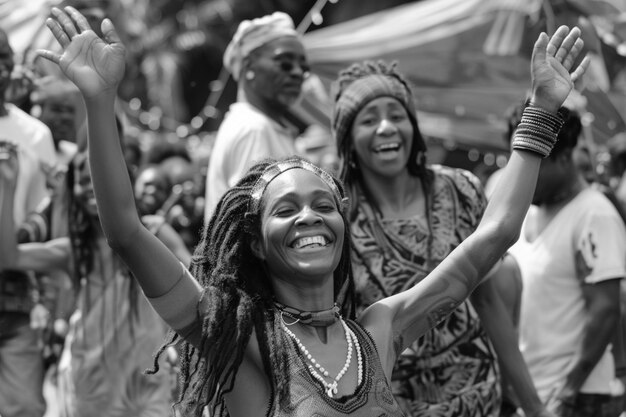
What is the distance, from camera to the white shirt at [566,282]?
5.77 m

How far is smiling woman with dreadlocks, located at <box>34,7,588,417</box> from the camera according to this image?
3553 millimetres

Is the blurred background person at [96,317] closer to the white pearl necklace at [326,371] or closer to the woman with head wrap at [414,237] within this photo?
the woman with head wrap at [414,237]

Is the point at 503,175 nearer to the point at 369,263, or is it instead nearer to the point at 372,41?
the point at 369,263

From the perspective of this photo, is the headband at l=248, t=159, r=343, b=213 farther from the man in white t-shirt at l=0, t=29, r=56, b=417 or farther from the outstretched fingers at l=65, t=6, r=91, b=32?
the man in white t-shirt at l=0, t=29, r=56, b=417

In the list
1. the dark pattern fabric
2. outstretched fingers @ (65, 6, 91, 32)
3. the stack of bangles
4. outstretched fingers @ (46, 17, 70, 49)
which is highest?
outstretched fingers @ (65, 6, 91, 32)

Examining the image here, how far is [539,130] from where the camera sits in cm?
409

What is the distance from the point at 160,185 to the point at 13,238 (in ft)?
7.88

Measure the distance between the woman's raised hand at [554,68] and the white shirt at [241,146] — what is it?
6.72ft

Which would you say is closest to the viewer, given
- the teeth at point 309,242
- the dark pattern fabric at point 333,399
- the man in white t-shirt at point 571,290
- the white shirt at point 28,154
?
the dark pattern fabric at point 333,399

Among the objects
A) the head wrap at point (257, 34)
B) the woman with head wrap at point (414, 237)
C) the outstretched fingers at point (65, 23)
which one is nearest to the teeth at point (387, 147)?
the woman with head wrap at point (414, 237)

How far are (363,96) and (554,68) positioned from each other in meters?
1.32

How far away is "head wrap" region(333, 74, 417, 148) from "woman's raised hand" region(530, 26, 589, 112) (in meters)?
1.25

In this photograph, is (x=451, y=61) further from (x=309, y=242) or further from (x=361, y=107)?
(x=309, y=242)

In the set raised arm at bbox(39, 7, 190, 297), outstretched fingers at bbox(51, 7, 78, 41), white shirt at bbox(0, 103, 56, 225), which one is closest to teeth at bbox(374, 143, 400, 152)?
raised arm at bbox(39, 7, 190, 297)
